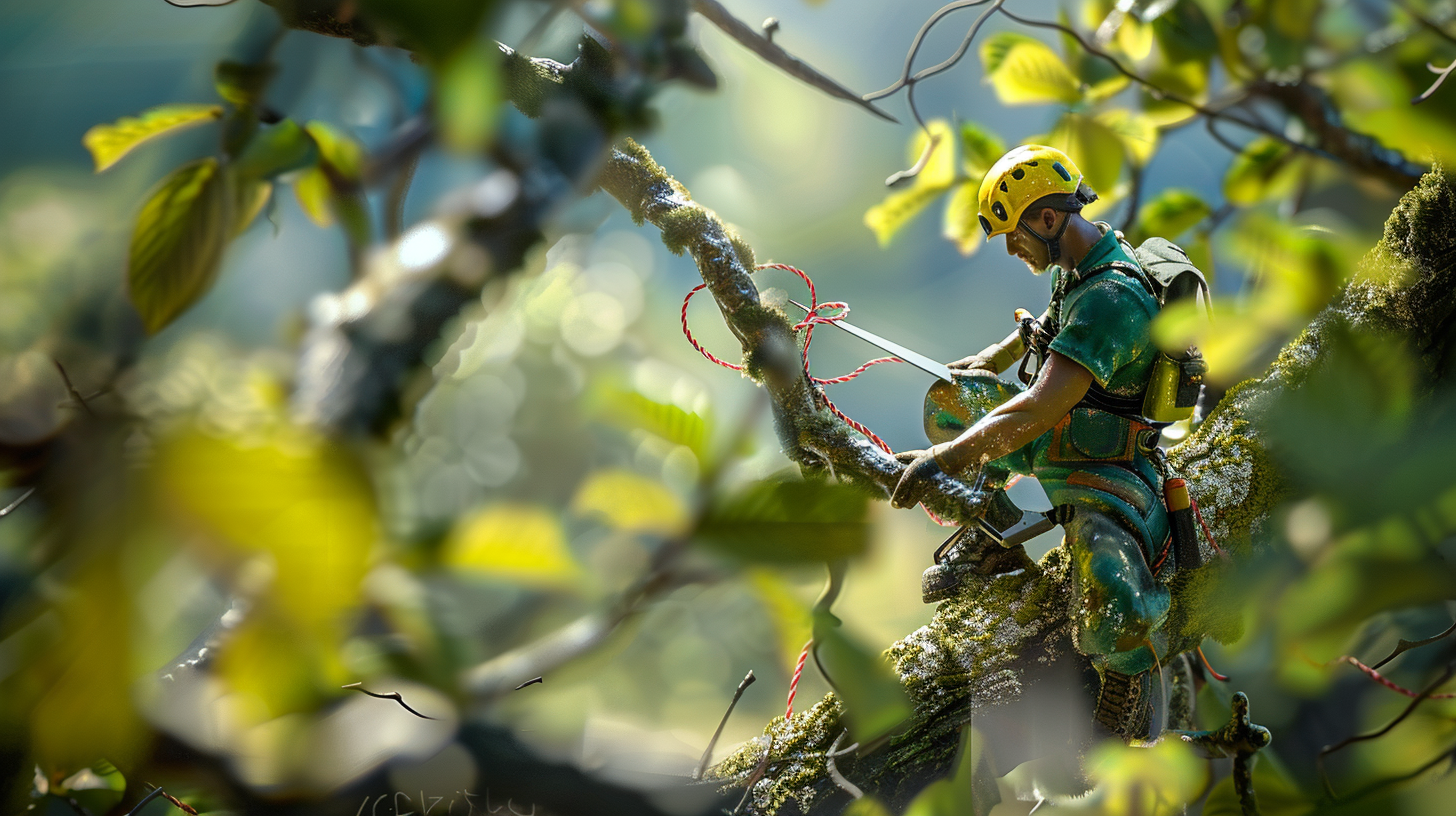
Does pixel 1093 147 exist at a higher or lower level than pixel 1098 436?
higher

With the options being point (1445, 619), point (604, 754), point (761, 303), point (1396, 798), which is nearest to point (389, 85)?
point (761, 303)

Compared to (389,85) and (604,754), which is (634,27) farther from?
(604,754)

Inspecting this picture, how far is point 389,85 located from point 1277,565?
0.65m

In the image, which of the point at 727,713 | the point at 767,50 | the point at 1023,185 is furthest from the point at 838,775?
the point at 767,50

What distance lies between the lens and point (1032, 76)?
0.84 m

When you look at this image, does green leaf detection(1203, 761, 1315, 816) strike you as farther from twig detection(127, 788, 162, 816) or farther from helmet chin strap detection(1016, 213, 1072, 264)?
twig detection(127, 788, 162, 816)

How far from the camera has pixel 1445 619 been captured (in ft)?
3.56

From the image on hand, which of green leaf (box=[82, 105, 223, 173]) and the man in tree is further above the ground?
the man in tree

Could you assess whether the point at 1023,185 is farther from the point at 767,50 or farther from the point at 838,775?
the point at 838,775

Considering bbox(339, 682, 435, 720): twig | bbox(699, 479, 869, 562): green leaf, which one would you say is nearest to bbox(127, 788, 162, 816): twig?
bbox(339, 682, 435, 720): twig

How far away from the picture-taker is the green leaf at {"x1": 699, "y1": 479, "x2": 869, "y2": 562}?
180 mm

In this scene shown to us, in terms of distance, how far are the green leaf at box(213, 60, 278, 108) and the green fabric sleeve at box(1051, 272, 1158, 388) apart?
496 mm

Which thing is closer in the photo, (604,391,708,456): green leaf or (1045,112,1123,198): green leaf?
(604,391,708,456): green leaf

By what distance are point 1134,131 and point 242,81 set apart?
929mm
